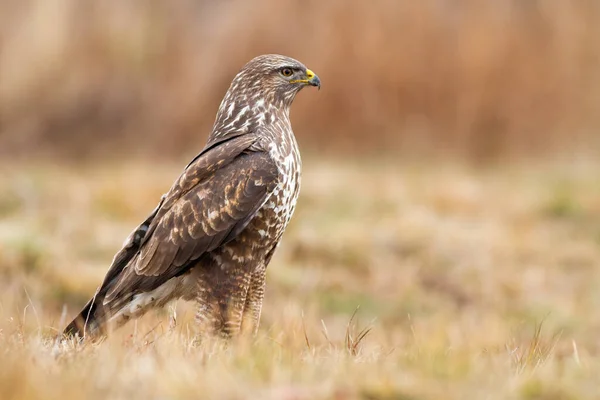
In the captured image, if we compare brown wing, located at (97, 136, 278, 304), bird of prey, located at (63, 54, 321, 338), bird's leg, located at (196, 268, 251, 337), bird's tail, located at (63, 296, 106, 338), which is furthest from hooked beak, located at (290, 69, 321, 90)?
bird's tail, located at (63, 296, 106, 338)

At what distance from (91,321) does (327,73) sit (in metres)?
9.15

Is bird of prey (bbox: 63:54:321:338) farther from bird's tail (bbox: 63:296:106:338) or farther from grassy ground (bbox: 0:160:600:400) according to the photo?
grassy ground (bbox: 0:160:600:400)

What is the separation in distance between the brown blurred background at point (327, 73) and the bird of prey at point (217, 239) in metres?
8.74

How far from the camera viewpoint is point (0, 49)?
13.6 metres

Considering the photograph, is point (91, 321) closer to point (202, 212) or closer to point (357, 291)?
point (202, 212)

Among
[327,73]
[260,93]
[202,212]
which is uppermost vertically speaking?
[260,93]

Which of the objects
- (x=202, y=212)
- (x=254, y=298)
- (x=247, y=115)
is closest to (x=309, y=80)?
(x=247, y=115)

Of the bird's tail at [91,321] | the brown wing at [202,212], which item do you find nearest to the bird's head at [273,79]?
the brown wing at [202,212]

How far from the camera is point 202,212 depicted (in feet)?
16.7

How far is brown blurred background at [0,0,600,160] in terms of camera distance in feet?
45.8

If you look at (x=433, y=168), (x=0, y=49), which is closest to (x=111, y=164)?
(x=0, y=49)

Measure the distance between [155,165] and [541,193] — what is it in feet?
16.8

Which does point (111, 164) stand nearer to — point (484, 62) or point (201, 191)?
point (484, 62)

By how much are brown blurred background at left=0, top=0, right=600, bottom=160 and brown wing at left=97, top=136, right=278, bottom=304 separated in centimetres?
877
